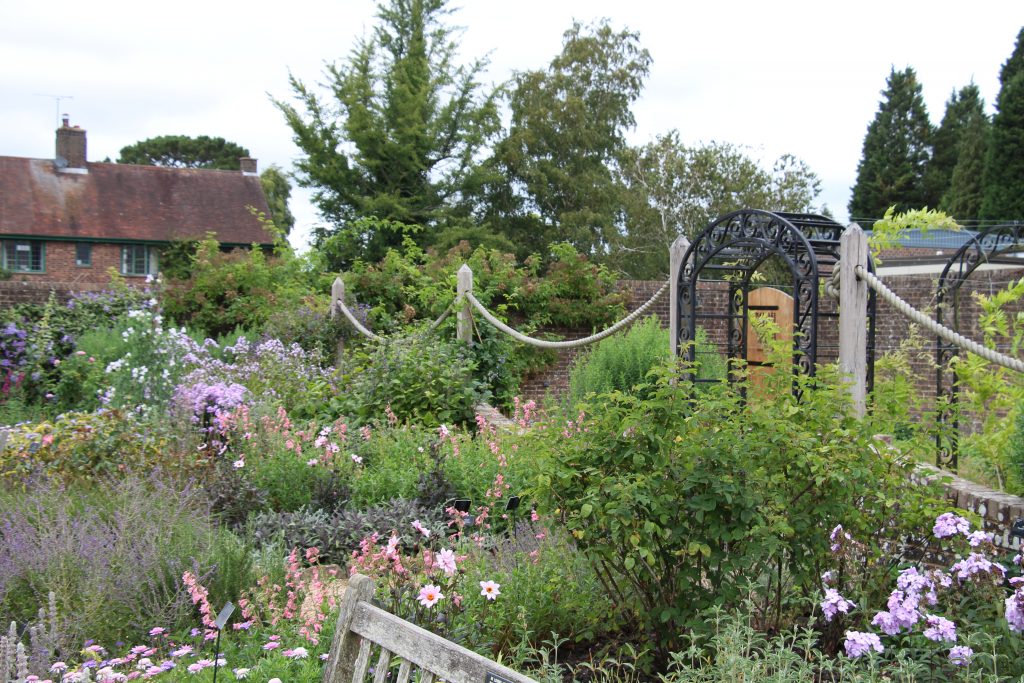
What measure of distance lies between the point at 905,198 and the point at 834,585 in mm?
38178

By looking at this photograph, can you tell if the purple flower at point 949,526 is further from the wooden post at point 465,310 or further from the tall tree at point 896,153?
the tall tree at point 896,153

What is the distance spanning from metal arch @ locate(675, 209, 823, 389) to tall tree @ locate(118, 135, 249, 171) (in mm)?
51689

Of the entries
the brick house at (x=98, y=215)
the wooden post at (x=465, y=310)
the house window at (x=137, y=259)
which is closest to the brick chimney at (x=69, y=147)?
the brick house at (x=98, y=215)

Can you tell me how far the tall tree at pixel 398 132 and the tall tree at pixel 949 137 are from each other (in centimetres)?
2021

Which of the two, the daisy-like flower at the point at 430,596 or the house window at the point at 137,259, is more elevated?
the house window at the point at 137,259

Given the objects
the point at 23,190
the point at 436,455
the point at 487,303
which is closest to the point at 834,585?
the point at 436,455

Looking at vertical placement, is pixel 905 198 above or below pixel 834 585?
above

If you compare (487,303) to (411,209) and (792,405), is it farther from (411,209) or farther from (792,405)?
(411,209)

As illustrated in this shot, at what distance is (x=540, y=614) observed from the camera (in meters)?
3.45

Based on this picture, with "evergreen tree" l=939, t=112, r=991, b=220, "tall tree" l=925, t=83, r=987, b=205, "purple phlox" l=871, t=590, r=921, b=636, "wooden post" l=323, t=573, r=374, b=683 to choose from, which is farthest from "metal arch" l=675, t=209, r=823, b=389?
→ "tall tree" l=925, t=83, r=987, b=205

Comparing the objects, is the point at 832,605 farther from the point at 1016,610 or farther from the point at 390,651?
the point at 390,651

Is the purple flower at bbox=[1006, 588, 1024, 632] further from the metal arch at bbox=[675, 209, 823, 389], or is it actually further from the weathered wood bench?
the metal arch at bbox=[675, 209, 823, 389]

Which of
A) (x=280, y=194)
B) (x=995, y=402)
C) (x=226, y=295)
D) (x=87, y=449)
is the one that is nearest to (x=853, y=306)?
(x=995, y=402)

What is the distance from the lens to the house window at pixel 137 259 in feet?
99.4
